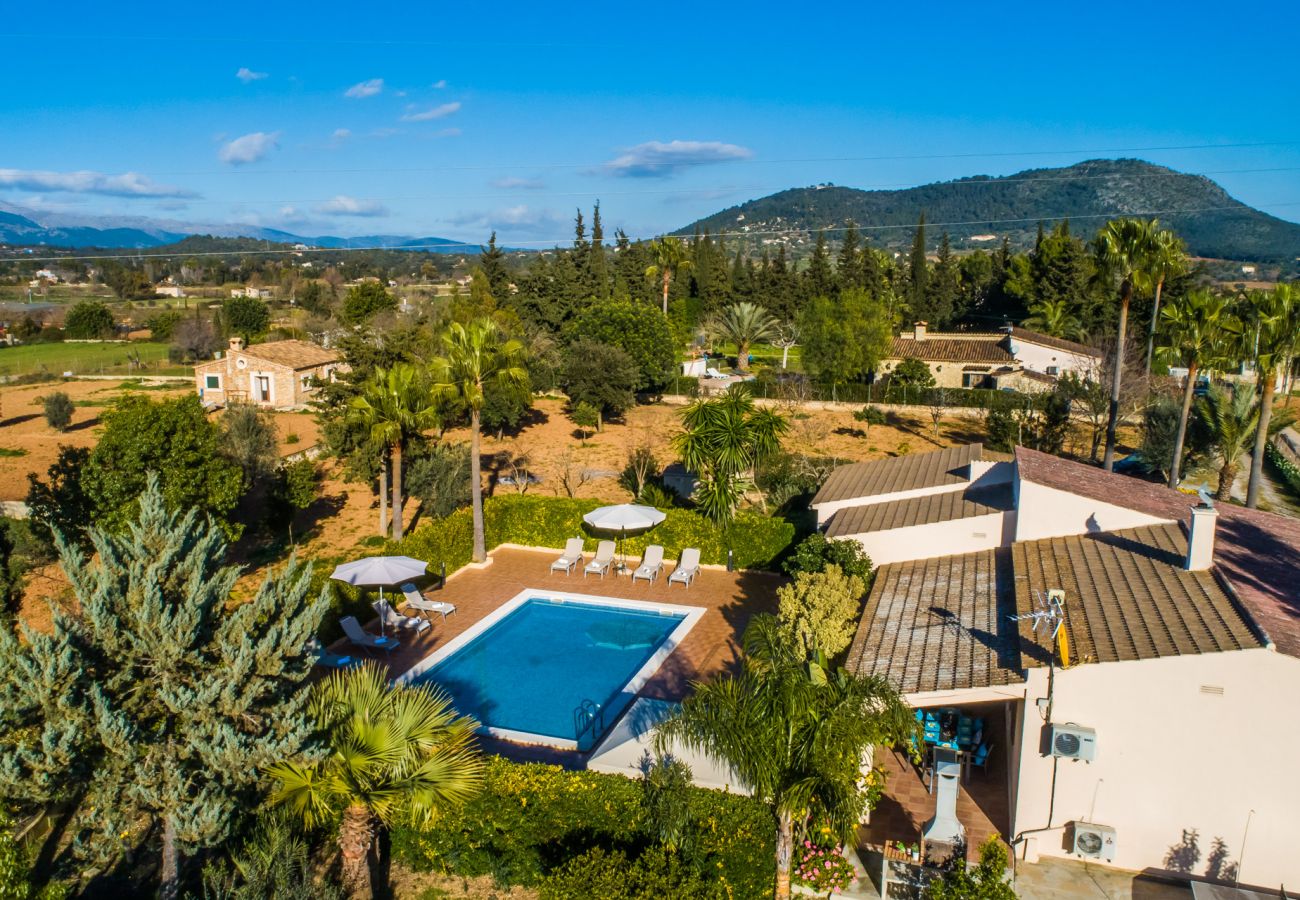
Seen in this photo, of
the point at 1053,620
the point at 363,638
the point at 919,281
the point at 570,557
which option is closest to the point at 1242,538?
Result: the point at 1053,620

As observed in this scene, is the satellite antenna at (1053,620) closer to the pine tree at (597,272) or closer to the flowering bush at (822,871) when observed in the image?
the flowering bush at (822,871)

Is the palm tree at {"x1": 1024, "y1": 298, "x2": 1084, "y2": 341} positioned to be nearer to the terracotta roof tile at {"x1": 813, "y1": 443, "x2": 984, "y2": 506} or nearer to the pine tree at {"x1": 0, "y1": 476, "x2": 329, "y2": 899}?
the terracotta roof tile at {"x1": 813, "y1": 443, "x2": 984, "y2": 506}

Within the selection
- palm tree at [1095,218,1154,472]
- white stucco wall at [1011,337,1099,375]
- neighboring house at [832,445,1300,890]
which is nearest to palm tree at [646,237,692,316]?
white stucco wall at [1011,337,1099,375]

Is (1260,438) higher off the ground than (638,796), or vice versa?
(1260,438)

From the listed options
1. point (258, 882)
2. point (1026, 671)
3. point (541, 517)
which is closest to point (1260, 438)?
point (1026, 671)

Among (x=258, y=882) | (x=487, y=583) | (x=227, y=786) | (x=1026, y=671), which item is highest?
(x=1026, y=671)

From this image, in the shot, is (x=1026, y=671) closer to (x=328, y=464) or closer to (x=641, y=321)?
(x=328, y=464)

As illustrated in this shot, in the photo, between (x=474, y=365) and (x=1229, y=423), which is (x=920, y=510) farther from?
(x=1229, y=423)

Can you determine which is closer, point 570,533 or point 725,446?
point 725,446
